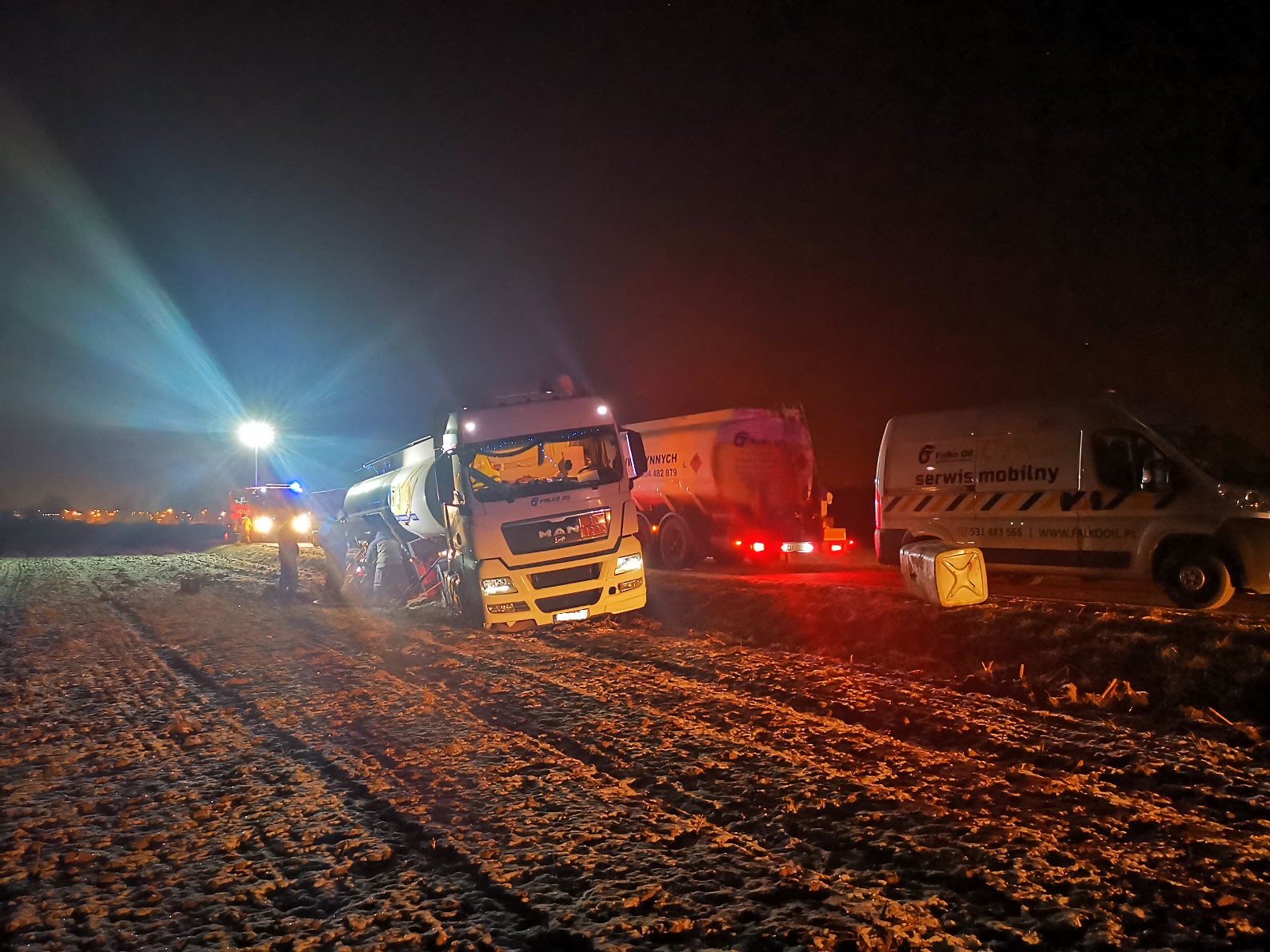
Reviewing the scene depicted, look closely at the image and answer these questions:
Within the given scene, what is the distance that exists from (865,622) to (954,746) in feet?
14.4

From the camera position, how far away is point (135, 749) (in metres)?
6.56

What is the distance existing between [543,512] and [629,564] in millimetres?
1301

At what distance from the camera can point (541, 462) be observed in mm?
11758

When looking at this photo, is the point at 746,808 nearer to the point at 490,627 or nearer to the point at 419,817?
the point at 419,817

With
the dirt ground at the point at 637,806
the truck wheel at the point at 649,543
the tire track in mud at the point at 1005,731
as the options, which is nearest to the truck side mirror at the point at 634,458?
the dirt ground at the point at 637,806

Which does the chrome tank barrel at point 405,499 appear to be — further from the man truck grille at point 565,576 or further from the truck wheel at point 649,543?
the truck wheel at point 649,543

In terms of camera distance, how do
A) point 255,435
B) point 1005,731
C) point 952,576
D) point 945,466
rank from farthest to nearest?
point 255,435 → point 945,466 → point 952,576 → point 1005,731

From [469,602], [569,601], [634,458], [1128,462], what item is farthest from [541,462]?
[1128,462]

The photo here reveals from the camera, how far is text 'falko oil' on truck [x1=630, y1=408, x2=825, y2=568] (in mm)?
17547

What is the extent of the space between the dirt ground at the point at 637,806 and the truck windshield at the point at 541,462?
2648 millimetres

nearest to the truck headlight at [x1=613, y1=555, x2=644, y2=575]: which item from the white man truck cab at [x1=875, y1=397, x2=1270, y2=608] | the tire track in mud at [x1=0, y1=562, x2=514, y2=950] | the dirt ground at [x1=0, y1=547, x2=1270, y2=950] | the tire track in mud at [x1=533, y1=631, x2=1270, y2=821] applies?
the dirt ground at [x1=0, y1=547, x2=1270, y2=950]

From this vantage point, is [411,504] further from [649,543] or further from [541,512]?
[649,543]

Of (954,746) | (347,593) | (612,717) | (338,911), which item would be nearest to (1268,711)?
(954,746)

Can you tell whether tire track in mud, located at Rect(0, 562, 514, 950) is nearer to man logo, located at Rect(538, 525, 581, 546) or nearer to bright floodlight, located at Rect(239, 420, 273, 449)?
man logo, located at Rect(538, 525, 581, 546)
